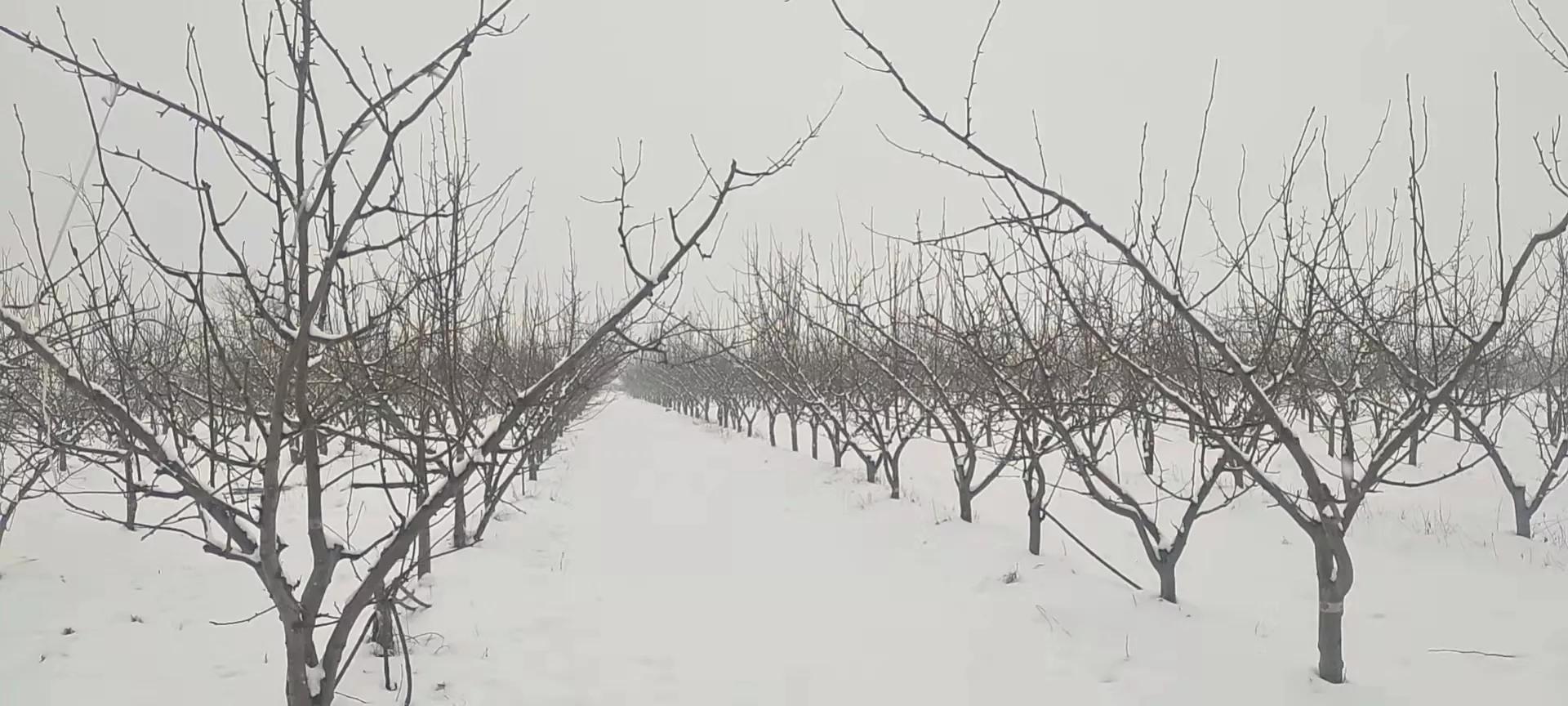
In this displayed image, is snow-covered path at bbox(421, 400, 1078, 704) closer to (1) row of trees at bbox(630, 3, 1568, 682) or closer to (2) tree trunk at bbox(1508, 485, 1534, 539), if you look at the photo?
(1) row of trees at bbox(630, 3, 1568, 682)

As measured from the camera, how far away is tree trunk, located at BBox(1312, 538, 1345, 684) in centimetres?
310

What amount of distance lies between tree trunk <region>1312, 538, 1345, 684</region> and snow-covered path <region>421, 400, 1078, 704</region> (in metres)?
1.07

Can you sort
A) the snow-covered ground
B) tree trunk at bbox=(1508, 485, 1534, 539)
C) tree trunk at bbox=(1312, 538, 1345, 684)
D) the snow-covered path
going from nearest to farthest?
tree trunk at bbox=(1312, 538, 1345, 684) → the snow-covered ground → the snow-covered path → tree trunk at bbox=(1508, 485, 1534, 539)

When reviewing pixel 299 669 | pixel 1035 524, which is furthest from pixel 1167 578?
pixel 299 669

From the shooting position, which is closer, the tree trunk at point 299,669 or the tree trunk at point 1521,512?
the tree trunk at point 299,669

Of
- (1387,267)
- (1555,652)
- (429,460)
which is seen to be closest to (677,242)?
(429,460)

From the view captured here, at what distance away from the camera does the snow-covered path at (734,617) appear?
143 inches

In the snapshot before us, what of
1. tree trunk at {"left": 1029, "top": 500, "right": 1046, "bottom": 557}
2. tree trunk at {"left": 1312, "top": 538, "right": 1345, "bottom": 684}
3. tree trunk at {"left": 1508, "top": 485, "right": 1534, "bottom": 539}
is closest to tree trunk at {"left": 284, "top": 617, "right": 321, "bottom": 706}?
tree trunk at {"left": 1312, "top": 538, "right": 1345, "bottom": 684}

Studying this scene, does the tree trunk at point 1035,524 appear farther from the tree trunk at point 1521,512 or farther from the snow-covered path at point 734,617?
the tree trunk at point 1521,512

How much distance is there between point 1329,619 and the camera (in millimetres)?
3129

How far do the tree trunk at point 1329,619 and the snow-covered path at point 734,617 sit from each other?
1074 millimetres

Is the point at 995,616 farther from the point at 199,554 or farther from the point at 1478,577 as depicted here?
the point at 199,554

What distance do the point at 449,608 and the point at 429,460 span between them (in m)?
2.88

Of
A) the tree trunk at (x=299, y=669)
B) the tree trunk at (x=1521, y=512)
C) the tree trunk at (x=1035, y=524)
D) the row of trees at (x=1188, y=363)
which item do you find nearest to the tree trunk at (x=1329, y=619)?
the row of trees at (x=1188, y=363)
